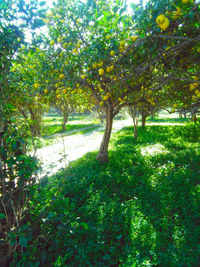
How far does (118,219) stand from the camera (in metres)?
3.29

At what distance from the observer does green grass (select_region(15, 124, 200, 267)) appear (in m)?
A: 2.27

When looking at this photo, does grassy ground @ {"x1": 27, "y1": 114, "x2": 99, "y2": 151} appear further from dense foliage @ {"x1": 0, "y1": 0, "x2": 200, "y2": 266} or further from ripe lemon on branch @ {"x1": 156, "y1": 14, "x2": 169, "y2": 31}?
ripe lemon on branch @ {"x1": 156, "y1": 14, "x2": 169, "y2": 31}

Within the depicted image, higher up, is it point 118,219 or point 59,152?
point 59,152

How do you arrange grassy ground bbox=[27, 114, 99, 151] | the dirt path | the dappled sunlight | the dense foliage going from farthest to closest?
1. the dappled sunlight
2. the dirt path
3. grassy ground bbox=[27, 114, 99, 151]
4. the dense foliage

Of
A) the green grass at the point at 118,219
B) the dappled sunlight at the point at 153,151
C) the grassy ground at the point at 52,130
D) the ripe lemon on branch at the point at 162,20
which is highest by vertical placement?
the ripe lemon on branch at the point at 162,20

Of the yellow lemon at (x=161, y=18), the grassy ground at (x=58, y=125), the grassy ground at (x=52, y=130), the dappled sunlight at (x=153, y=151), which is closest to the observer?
the yellow lemon at (x=161, y=18)

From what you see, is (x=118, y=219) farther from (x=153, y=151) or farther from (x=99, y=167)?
(x=153, y=151)

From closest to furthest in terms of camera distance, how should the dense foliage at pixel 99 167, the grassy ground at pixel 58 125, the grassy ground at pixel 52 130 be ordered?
the dense foliage at pixel 99 167 < the grassy ground at pixel 52 130 < the grassy ground at pixel 58 125

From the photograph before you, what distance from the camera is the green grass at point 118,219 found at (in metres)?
2.27

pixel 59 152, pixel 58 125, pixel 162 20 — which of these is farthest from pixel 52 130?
pixel 162 20

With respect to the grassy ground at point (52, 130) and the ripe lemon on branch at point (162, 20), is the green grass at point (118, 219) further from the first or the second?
the ripe lemon on branch at point (162, 20)

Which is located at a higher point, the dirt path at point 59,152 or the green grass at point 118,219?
the dirt path at point 59,152

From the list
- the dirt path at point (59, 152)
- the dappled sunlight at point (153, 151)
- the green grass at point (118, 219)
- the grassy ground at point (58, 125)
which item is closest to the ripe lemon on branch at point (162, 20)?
the grassy ground at point (58, 125)

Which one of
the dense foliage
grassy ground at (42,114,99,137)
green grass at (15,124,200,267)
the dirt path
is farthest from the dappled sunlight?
the dirt path
